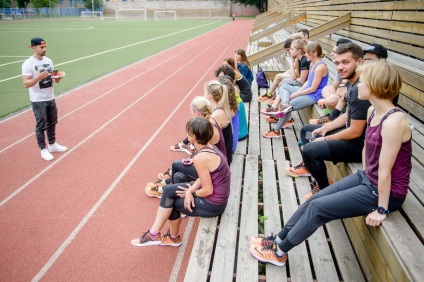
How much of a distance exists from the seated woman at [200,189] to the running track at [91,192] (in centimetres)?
38

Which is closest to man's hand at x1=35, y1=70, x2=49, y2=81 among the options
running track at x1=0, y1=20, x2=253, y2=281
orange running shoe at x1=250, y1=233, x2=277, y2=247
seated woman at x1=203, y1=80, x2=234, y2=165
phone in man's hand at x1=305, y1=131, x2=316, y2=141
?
running track at x1=0, y1=20, x2=253, y2=281

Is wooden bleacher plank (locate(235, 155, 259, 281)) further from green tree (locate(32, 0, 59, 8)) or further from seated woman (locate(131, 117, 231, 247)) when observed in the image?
green tree (locate(32, 0, 59, 8))

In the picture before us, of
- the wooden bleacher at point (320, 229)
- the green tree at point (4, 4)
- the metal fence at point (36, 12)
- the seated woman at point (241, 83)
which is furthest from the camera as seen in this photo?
the green tree at point (4, 4)

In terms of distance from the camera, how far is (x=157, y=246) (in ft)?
11.4

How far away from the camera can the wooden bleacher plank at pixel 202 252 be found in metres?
2.73

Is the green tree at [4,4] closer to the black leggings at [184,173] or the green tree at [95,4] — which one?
the green tree at [95,4]

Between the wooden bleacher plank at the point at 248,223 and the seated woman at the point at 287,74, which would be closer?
the wooden bleacher plank at the point at 248,223

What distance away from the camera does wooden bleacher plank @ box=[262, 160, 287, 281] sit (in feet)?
8.99

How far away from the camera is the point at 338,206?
100 inches

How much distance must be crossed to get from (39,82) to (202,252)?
395cm

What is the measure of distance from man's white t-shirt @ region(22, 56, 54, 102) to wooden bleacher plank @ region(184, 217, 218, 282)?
354 cm

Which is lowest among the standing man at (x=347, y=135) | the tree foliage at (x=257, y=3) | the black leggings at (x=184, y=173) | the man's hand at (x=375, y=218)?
the black leggings at (x=184, y=173)

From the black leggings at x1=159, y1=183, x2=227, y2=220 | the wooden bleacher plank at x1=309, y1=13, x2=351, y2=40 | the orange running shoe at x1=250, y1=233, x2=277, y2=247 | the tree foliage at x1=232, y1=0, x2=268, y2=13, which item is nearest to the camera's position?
the orange running shoe at x1=250, y1=233, x2=277, y2=247

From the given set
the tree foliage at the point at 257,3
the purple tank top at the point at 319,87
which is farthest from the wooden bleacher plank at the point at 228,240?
the tree foliage at the point at 257,3
